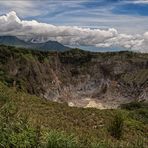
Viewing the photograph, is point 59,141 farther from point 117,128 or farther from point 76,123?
point 76,123

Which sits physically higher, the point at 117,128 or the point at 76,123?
the point at 117,128

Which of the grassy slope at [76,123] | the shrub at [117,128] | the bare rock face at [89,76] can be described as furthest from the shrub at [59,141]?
the bare rock face at [89,76]

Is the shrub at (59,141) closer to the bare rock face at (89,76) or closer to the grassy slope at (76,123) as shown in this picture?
the grassy slope at (76,123)

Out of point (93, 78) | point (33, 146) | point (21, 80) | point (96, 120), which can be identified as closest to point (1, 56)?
point (21, 80)

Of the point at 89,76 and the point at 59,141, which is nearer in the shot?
the point at 59,141

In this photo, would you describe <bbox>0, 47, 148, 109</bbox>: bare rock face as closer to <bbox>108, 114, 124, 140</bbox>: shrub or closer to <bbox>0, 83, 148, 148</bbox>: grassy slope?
<bbox>0, 83, 148, 148</bbox>: grassy slope

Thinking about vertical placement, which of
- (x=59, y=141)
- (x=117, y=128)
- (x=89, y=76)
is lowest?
(x=89, y=76)

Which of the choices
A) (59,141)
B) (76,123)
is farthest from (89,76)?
(59,141)

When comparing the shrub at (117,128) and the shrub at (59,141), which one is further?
the shrub at (117,128)

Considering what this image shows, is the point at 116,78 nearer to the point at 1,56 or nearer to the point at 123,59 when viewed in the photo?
the point at 123,59
